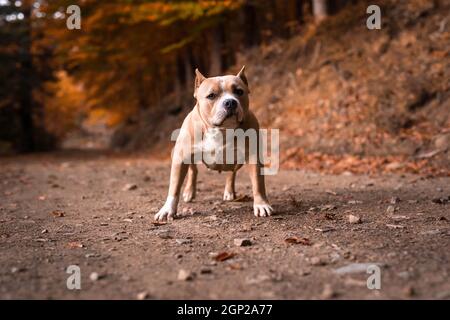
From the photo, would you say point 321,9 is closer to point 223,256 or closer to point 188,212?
point 188,212

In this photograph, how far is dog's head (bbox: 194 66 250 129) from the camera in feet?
14.1

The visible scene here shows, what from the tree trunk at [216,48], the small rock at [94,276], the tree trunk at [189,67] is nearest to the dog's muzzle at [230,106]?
the small rock at [94,276]

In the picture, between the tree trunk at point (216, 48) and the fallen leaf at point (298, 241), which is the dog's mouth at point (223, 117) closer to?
the fallen leaf at point (298, 241)

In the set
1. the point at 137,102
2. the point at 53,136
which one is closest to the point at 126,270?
the point at 53,136

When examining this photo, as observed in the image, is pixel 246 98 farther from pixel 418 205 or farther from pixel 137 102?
pixel 137 102

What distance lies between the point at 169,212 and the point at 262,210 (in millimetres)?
901

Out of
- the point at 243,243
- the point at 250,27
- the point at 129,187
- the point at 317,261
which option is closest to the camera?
the point at 317,261

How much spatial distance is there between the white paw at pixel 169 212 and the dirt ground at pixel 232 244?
97 mm

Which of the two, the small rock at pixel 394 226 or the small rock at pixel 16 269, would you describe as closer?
the small rock at pixel 16 269

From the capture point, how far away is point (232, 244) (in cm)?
364

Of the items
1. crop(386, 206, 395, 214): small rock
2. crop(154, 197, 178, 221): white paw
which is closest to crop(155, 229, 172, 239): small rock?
crop(154, 197, 178, 221): white paw

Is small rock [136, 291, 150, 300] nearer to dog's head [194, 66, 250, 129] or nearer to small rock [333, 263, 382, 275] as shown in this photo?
small rock [333, 263, 382, 275]

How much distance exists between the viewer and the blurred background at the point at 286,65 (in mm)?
8617

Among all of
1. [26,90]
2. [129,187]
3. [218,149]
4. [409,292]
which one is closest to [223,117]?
[218,149]
